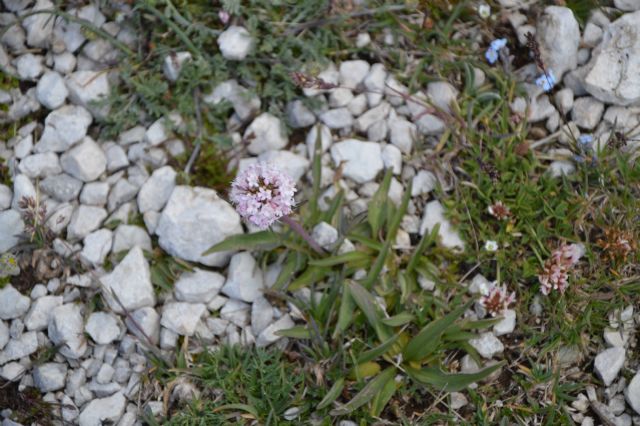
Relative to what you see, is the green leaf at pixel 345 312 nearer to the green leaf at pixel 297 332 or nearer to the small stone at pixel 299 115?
the green leaf at pixel 297 332

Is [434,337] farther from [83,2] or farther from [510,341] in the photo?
[83,2]

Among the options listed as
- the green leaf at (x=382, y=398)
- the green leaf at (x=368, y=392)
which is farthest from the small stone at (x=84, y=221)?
the green leaf at (x=382, y=398)

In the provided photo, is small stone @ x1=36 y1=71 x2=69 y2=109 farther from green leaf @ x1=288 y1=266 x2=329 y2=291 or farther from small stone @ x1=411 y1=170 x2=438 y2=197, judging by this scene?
small stone @ x1=411 y1=170 x2=438 y2=197

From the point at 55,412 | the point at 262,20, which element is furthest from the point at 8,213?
the point at 262,20

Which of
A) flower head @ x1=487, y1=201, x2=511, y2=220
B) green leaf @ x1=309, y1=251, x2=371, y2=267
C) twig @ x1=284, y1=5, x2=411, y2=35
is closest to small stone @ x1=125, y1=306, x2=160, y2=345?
green leaf @ x1=309, y1=251, x2=371, y2=267

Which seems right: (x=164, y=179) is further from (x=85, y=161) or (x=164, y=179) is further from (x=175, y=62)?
(x=175, y=62)

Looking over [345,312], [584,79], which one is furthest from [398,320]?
[584,79]
